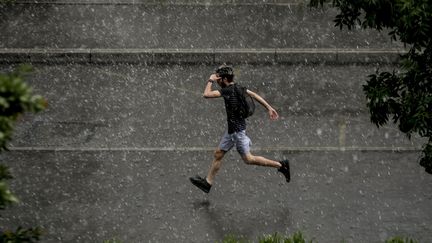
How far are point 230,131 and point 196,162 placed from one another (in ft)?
5.25

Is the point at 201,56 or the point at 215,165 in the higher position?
the point at 215,165

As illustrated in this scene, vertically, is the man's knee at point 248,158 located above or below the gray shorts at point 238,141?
below

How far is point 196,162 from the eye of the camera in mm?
13617

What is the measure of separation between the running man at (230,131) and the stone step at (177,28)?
458cm

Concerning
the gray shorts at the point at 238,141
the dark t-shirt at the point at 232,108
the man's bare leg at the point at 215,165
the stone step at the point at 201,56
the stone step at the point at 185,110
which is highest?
the dark t-shirt at the point at 232,108

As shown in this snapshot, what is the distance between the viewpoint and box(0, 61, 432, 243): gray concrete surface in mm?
11844

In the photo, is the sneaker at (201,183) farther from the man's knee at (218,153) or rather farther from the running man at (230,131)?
the man's knee at (218,153)

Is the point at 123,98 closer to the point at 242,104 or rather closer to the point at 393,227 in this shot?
the point at 242,104

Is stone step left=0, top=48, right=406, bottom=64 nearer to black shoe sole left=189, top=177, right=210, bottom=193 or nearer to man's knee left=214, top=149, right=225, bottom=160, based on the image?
man's knee left=214, top=149, right=225, bottom=160

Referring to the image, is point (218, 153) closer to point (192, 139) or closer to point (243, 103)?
point (243, 103)

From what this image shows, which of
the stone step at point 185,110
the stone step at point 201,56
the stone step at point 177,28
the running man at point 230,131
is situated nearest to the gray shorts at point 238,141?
the running man at point 230,131

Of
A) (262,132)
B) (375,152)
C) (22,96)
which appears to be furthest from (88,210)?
(22,96)

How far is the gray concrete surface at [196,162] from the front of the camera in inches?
466

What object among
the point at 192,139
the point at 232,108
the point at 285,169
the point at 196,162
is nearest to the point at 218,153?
the point at 232,108
